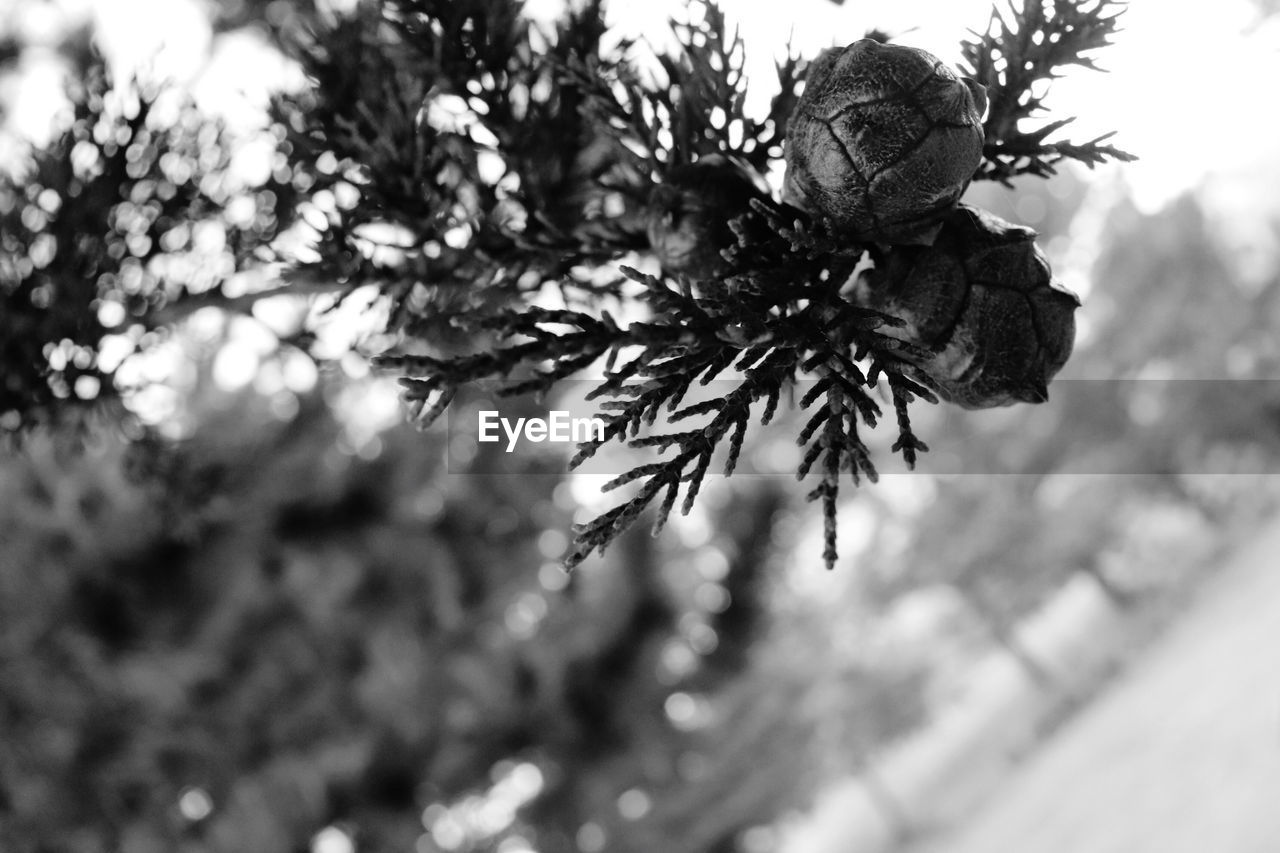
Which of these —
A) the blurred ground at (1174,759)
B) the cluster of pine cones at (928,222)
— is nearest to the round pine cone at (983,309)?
the cluster of pine cones at (928,222)

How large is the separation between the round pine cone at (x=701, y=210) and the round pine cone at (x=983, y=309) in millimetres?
97

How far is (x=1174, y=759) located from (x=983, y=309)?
12.7ft

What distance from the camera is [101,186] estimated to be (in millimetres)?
895

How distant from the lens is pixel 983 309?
0.44m

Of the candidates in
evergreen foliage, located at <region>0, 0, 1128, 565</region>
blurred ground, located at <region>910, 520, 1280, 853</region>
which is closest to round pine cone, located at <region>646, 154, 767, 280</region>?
evergreen foliage, located at <region>0, 0, 1128, 565</region>

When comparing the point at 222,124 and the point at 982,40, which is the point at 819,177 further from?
the point at 222,124

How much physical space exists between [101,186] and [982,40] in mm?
816

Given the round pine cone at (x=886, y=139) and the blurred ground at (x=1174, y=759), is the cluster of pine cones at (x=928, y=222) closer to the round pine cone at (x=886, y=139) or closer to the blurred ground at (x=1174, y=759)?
the round pine cone at (x=886, y=139)

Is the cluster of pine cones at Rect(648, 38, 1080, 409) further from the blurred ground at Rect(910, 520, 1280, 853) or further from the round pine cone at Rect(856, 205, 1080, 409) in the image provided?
the blurred ground at Rect(910, 520, 1280, 853)

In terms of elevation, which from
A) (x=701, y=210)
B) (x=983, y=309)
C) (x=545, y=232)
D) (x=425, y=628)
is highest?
(x=425, y=628)

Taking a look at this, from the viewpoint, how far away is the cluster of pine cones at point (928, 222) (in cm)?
41

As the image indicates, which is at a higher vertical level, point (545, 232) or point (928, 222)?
point (545, 232)

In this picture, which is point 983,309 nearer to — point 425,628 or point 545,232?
point 545,232

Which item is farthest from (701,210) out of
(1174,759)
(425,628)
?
(1174,759)
